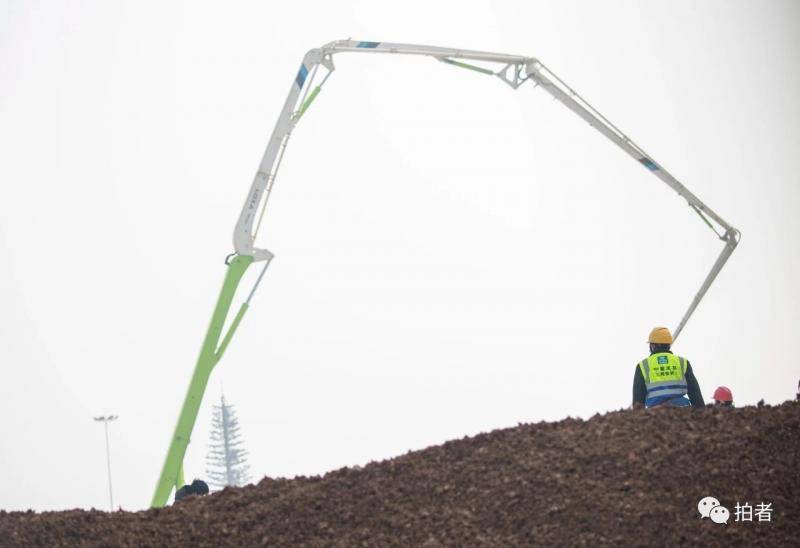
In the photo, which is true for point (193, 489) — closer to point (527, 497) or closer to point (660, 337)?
point (527, 497)

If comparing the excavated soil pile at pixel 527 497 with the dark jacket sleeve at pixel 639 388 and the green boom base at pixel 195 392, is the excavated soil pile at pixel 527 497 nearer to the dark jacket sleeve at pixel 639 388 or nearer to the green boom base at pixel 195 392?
the dark jacket sleeve at pixel 639 388

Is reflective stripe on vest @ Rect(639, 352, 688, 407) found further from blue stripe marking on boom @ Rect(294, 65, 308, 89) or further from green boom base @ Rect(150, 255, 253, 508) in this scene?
blue stripe marking on boom @ Rect(294, 65, 308, 89)

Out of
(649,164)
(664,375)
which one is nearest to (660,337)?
(664,375)

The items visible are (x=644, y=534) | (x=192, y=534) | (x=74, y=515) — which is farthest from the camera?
(x=74, y=515)

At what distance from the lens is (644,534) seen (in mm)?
12391

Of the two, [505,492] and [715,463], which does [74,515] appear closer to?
[505,492]

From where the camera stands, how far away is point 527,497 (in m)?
13.3

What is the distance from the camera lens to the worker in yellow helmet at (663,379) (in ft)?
55.3

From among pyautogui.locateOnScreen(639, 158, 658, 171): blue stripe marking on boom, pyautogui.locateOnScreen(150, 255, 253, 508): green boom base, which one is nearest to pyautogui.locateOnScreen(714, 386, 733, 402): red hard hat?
pyautogui.locateOnScreen(639, 158, 658, 171): blue stripe marking on boom

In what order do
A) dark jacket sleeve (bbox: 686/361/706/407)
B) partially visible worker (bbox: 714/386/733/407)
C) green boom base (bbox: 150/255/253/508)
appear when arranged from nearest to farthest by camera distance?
dark jacket sleeve (bbox: 686/361/706/407) → green boom base (bbox: 150/255/253/508) → partially visible worker (bbox: 714/386/733/407)

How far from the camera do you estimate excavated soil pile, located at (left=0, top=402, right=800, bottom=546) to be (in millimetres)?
12625

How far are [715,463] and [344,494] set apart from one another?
4.63 meters

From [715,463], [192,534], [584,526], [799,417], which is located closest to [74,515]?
[192,534]

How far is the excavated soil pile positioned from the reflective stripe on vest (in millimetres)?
1480
